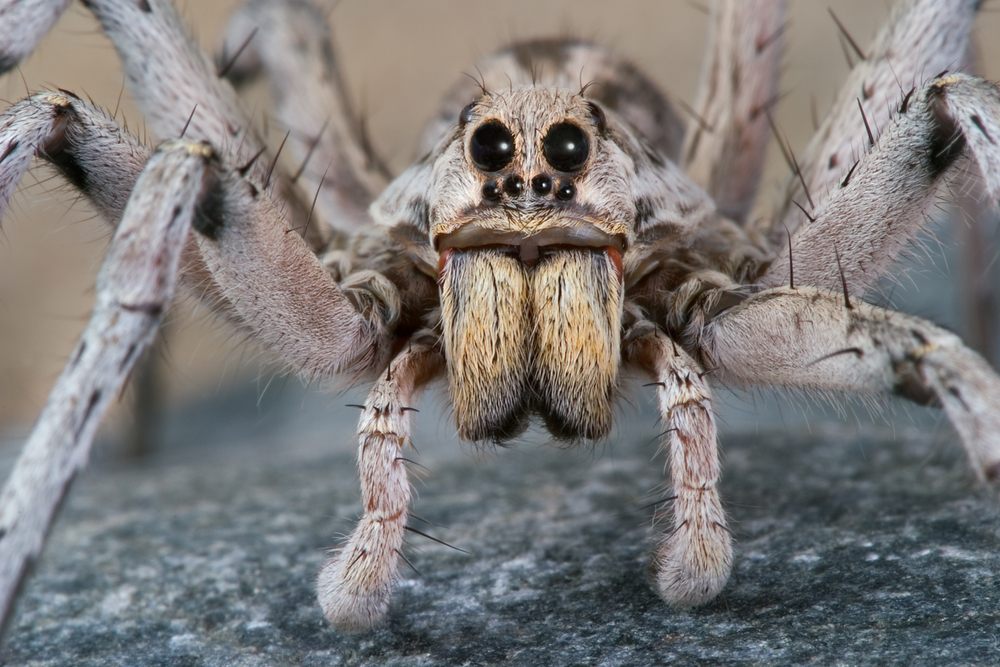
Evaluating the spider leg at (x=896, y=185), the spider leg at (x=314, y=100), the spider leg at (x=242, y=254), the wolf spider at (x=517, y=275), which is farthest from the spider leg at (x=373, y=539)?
the spider leg at (x=314, y=100)

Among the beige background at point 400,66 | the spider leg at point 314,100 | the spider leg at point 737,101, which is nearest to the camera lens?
the spider leg at point 737,101

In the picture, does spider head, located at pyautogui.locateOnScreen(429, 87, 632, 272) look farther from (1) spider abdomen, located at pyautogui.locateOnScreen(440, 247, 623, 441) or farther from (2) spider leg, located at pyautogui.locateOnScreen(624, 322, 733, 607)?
(2) spider leg, located at pyautogui.locateOnScreen(624, 322, 733, 607)

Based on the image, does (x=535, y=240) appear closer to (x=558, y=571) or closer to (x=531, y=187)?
(x=531, y=187)

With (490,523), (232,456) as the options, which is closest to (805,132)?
(232,456)

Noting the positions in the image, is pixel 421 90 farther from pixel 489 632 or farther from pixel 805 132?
pixel 489 632

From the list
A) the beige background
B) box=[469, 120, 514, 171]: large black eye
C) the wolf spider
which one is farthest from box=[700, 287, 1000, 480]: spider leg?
the beige background

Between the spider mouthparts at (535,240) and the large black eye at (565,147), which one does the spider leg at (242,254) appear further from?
the large black eye at (565,147)

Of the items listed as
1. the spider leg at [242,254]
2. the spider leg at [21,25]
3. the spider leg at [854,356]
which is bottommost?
the spider leg at [854,356]
